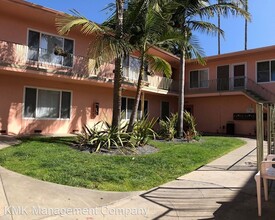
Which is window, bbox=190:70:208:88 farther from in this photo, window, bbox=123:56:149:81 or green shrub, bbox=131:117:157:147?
green shrub, bbox=131:117:157:147

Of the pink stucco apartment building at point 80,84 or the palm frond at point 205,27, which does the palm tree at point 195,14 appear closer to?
the palm frond at point 205,27

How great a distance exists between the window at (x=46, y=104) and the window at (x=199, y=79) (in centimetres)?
1257

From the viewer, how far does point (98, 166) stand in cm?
811

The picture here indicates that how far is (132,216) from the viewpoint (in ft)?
16.2

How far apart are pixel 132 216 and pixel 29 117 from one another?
11968 millimetres

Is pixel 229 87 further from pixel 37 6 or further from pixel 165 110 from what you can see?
pixel 37 6

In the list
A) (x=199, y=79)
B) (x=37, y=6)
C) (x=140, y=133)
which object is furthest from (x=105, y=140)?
(x=199, y=79)

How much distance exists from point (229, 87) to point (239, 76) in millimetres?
1171

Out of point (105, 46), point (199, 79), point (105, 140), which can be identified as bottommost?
point (105, 140)

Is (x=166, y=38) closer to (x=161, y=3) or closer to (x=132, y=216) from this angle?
(x=161, y=3)

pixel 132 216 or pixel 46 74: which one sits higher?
pixel 46 74

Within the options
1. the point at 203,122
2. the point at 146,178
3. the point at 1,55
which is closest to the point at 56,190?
the point at 146,178

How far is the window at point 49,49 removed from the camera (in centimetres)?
1539

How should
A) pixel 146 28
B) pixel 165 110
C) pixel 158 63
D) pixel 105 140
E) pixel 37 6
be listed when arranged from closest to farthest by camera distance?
pixel 105 140, pixel 146 28, pixel 158 63, pixel 37 6, pixel 165 110
